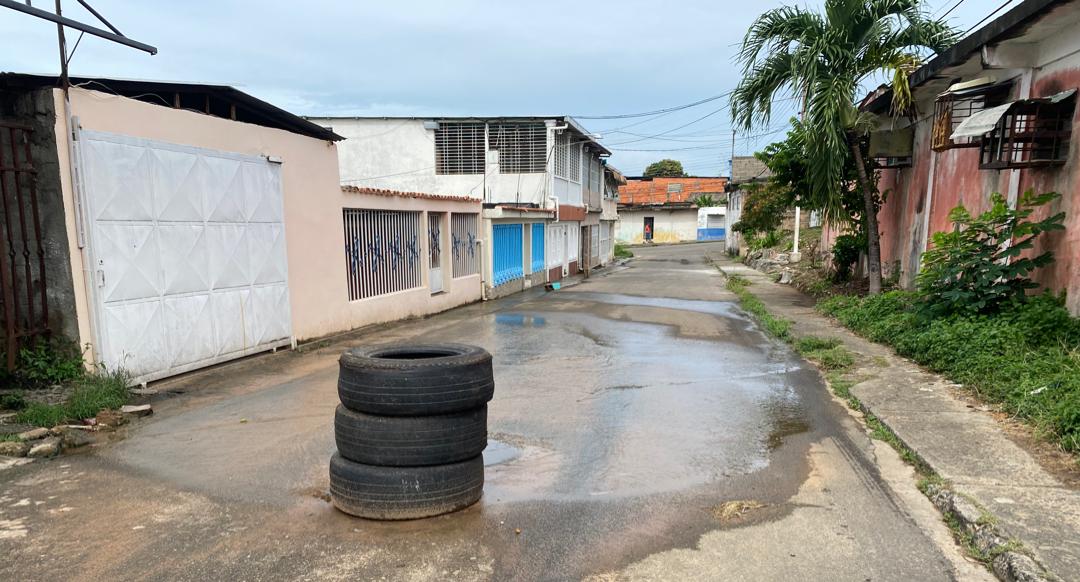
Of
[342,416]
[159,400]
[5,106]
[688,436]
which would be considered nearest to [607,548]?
[342,416]

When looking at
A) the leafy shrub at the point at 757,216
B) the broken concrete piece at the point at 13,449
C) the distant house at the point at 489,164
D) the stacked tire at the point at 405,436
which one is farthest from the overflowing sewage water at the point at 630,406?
the leafy shrub at the point at 757,216

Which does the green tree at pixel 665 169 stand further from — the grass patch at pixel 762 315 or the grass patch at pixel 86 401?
the grass patch at pixel 86 401

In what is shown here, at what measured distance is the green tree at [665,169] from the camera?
82.4 m

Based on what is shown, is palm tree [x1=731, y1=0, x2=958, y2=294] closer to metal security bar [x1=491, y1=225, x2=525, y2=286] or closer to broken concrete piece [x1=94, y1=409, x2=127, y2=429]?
metal security bar [x1=491, y1=225, x2=525, y2=286]

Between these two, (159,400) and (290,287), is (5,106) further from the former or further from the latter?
(290,287)

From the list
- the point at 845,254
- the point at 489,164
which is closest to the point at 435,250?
the point at 489,164

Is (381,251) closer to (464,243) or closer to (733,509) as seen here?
(464,243)

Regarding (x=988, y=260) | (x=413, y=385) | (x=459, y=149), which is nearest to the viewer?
(x=413, y=385)

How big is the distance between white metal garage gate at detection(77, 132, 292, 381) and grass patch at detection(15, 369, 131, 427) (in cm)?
27

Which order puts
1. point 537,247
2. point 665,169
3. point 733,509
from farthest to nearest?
point 665,169 < point 537,247 < point 733,509

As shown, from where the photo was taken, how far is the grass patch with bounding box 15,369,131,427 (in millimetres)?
5707

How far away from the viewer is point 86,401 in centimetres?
606

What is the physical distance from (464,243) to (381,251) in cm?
401

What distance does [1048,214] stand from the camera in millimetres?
7402
